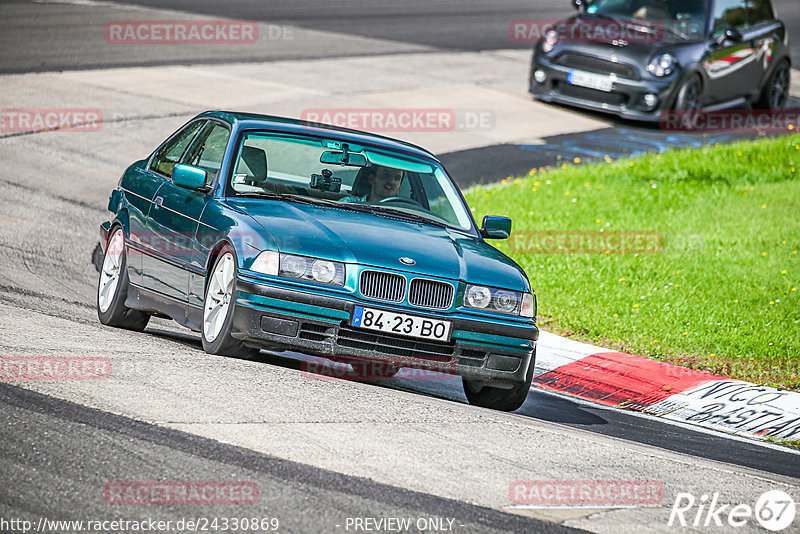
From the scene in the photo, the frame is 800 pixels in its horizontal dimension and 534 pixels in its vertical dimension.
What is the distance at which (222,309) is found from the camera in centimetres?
703

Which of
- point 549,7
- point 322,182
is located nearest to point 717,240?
point 322,182

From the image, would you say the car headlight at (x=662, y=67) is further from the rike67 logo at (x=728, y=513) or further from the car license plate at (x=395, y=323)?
the rike67 logo at (x=728, y=513)

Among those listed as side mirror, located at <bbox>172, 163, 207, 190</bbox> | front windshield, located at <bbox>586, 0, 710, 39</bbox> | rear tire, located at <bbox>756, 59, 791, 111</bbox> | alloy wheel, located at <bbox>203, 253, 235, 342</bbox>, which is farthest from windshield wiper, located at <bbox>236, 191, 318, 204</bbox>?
rear tire, located at <bbox>756, 59, 791, 111</bbox>

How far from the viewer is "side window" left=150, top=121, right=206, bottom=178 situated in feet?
28.3

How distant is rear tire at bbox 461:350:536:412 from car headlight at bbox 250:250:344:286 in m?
1.35

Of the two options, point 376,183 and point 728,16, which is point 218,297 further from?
point 728,16

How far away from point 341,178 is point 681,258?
5.30 m

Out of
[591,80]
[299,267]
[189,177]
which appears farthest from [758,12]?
[299,267]

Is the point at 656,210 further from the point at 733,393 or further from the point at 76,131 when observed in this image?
the point at 76,131

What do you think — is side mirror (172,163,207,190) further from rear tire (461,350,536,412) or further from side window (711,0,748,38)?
side window (711,0,748,38)

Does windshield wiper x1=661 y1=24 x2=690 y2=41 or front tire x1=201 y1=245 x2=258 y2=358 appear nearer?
front tire x1=201 y1=245 x2=258 y2=358

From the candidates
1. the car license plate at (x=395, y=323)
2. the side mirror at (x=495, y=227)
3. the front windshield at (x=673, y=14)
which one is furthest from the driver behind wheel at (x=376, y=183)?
the front windshield at (x=673, y=14)

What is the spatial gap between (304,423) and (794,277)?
7.15 metres

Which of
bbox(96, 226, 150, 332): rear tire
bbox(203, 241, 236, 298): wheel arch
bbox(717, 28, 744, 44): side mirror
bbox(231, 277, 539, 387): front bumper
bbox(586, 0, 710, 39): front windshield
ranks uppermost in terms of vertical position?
bbox(586, 0, 710, 39): front windshield
